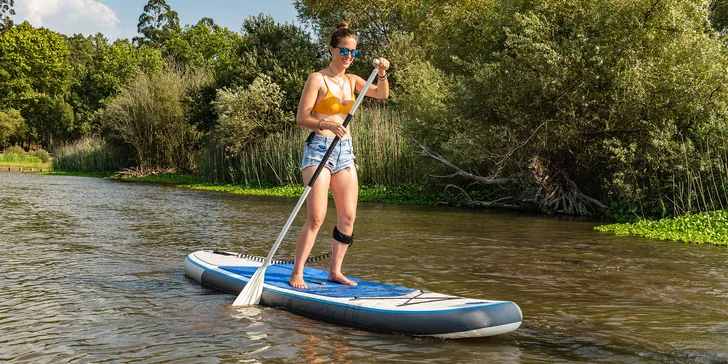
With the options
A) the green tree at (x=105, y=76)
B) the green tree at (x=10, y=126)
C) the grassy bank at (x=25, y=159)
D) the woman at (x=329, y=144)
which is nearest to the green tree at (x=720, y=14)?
the woman at (x=329, y=144)

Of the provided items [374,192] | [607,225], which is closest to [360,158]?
[374,192]

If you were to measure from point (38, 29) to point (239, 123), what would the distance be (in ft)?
160

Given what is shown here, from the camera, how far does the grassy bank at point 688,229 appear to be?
472 inches

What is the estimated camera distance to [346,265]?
362 inches

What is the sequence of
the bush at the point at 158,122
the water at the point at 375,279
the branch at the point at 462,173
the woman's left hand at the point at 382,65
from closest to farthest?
1. the water at the point at 375,279
2. the woman's left hand at the point at 382,65
3. the branch at the point at 462,173
4. the bush at the point at 158,122

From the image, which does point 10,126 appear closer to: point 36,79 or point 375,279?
point 36,79

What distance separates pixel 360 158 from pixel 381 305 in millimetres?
18722

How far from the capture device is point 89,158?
4575cm

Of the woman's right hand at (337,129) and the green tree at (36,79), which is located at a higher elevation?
the green tree at (36,79)

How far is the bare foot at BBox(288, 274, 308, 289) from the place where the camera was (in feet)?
21.6

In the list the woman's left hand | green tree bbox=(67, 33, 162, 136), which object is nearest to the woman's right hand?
the woman's left hand

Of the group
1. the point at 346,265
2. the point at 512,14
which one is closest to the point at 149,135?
the point at 512,14

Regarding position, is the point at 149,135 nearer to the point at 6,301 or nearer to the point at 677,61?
the point at 677,61

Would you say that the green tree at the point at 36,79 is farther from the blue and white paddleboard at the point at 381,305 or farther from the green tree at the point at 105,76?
the blue and white paddleboard at the point at 381,305
